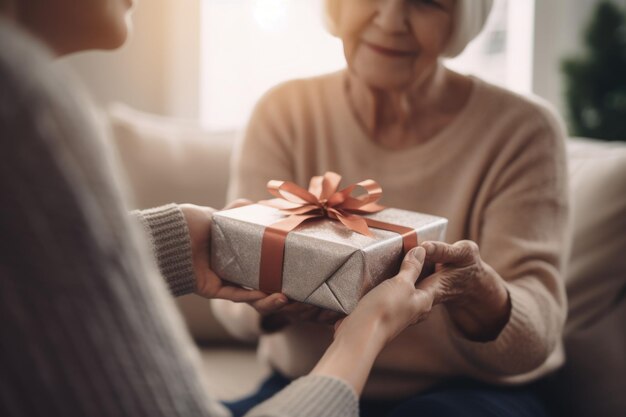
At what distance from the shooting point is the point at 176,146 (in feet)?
4.47

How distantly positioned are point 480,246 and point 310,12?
1.08 metres

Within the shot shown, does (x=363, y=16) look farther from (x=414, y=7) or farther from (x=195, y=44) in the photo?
(x=195, y=44)

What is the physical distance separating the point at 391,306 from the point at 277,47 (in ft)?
4.34

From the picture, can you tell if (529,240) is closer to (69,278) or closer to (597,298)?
(597,298)

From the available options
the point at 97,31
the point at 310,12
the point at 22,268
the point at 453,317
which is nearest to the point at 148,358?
the point at 22,268

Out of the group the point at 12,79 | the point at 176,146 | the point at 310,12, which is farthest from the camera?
the point at 310,12

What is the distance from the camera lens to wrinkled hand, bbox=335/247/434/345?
67 cm

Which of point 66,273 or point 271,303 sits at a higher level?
point 66,273

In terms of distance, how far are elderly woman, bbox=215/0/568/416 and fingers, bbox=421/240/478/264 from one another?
37 millimetres

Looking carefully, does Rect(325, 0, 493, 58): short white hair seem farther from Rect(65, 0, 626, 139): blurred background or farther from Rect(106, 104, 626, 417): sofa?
Rect(65, 0, 626, 139): blurred background

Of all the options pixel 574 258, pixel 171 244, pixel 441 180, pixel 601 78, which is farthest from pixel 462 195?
pixel 601 78

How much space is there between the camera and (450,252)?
30.0 inches

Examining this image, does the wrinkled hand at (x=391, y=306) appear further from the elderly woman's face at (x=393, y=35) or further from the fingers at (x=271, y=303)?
the elderly woman's face at (x=393, y=35)

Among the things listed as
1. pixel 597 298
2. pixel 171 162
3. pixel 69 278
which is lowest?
pixel 597 298
